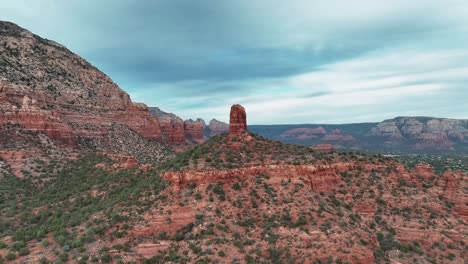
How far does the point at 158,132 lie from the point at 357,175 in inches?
3026

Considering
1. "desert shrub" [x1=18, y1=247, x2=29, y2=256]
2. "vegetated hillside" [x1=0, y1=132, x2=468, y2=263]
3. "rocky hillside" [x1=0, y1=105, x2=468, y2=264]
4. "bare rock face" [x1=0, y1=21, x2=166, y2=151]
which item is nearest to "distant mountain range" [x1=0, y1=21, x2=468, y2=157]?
"bare rock face" [x1=0, y1=21, x2=166, y2=151]

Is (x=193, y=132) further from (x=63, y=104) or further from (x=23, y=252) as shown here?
(x=23, y=252)

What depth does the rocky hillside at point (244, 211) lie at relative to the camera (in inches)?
1369

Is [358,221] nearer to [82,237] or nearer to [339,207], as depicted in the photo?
[339,207]

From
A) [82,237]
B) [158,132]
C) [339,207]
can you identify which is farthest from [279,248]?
[158,132]

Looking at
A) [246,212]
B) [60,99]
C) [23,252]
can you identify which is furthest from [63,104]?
[246,212]

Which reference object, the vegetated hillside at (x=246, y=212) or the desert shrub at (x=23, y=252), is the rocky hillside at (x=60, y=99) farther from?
the desert shrub at (x=23, y=252)

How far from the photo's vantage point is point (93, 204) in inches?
1866

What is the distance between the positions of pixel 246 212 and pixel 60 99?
66.2m

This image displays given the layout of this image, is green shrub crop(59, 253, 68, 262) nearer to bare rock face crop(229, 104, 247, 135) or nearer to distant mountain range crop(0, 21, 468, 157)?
bare rock face crop(229, 104, 247, 135)

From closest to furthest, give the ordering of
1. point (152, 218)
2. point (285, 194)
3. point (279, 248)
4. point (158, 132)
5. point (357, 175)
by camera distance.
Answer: point (279, 248), point (152, 218), point (285, 194), point (357, 175), point (158, 132)

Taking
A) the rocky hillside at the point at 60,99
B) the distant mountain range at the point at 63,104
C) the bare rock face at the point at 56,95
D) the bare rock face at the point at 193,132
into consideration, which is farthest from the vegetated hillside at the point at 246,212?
the bare rock face at the point at 193,132

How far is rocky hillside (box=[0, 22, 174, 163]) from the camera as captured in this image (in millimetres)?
Result: 75000

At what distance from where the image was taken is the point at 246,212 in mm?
39750
